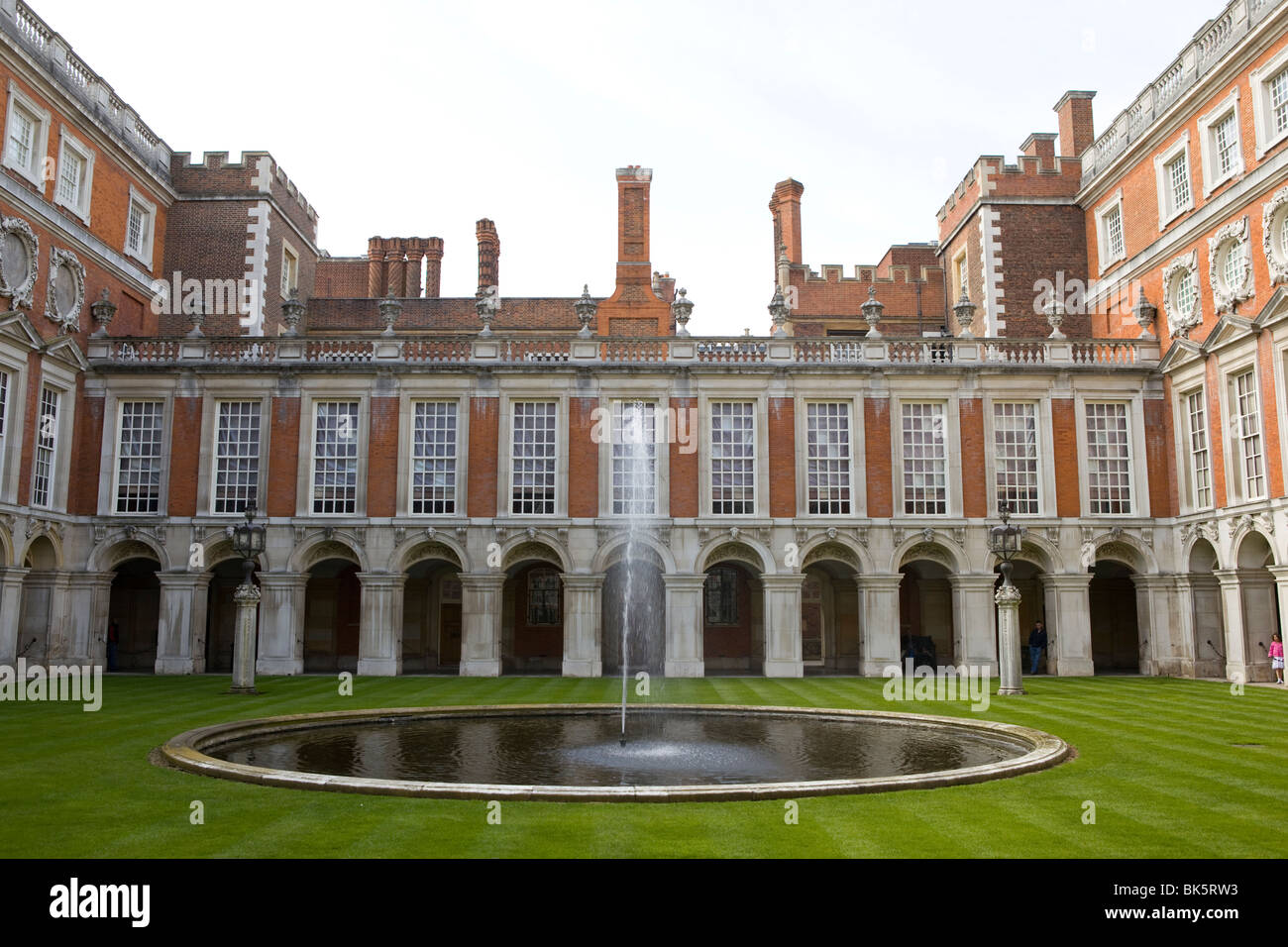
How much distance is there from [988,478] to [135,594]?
2777 cm

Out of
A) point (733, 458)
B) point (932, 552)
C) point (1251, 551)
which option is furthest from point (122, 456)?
point (1251, 551)

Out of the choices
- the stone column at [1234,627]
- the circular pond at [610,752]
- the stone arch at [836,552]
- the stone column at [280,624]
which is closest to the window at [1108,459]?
the stone column at [1234,627]

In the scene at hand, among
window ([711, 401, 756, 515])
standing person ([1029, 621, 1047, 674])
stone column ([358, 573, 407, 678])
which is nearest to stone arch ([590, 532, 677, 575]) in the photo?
window ([711, 401, 756, 515])

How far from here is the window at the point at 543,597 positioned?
36688 mm

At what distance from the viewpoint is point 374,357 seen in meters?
30.8

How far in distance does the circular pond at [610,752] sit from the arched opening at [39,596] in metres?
14.8

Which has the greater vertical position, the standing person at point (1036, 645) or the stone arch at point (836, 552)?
the stone arch at point (836, 552)

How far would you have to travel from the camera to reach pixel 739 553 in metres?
30.5

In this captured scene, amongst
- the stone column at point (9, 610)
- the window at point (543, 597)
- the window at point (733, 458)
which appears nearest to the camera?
the stone column at point (9, 610)

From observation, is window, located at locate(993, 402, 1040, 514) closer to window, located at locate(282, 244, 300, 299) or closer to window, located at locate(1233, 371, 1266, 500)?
window, located at locate(1233, 371, 1266, 500)

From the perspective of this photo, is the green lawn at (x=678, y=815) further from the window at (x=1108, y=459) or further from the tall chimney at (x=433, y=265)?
the tall chimney at (x=433, y=265)

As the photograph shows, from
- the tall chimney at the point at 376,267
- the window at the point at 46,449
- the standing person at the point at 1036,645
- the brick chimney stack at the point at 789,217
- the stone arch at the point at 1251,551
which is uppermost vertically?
the brick chimney stack at the point at 789,217
